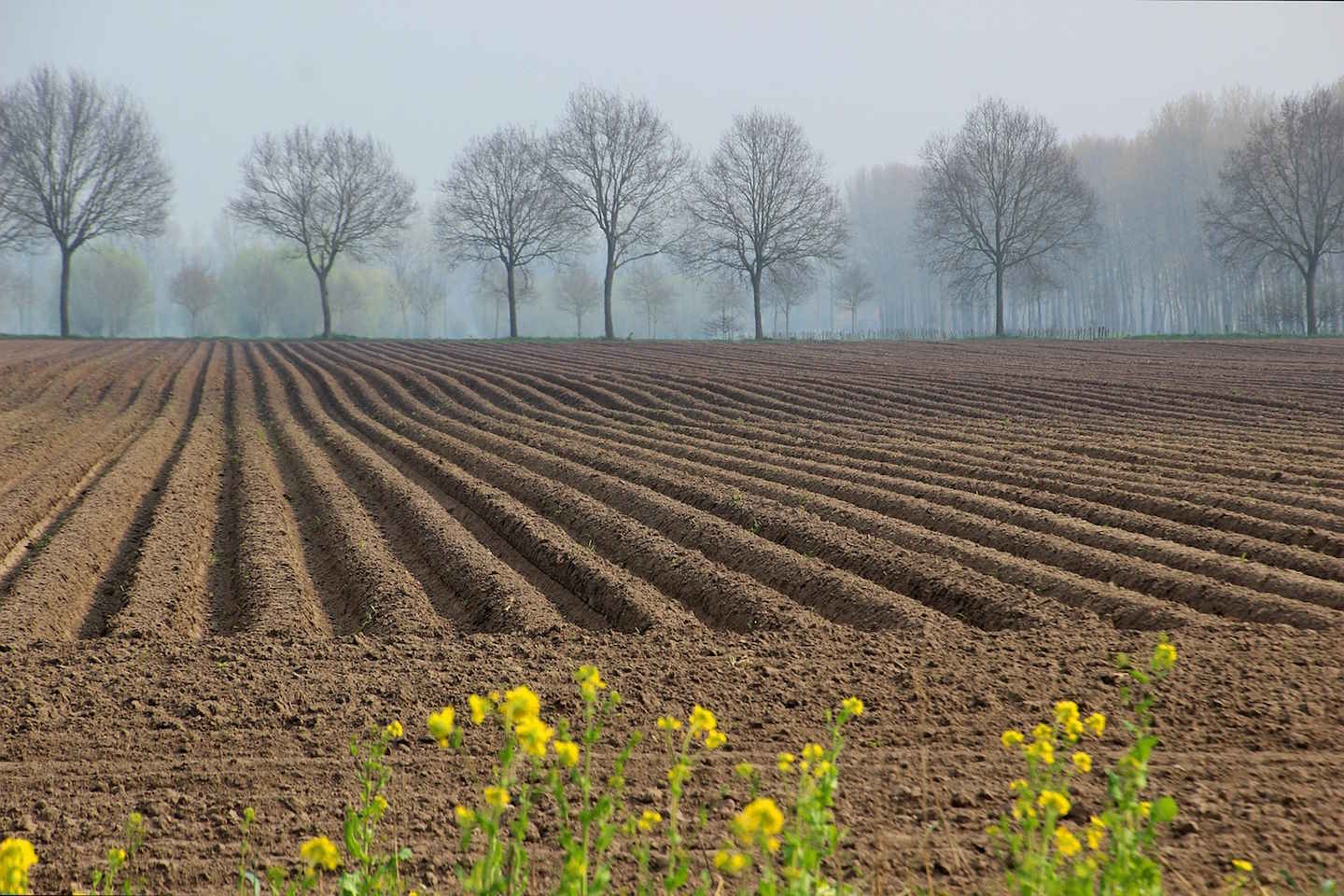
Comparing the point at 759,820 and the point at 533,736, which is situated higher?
the point at 533,736

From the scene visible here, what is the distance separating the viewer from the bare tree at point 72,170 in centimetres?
4906

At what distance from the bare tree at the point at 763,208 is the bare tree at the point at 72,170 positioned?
25.7 metres

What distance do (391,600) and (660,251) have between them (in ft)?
154

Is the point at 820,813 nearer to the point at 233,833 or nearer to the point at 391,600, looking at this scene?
the point at 233,833

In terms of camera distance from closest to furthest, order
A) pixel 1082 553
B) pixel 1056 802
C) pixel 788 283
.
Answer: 1. pixel 1056 802
2. pixel 1082 553
3. pixel 788 283

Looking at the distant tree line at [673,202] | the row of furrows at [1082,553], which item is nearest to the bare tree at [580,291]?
the distant tree line at [673,202]

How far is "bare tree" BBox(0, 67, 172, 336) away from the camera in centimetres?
4906

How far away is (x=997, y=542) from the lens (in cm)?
866

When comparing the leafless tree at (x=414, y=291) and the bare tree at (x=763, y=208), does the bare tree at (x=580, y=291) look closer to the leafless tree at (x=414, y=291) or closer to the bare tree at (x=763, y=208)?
the leafless tree at (x=414, y=291)

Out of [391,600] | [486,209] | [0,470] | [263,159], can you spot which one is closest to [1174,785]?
[391,600]

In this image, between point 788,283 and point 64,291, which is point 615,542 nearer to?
point 64,291

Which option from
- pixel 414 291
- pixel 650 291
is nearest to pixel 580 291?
pixel 650 291

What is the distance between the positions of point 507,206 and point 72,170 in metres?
19.8

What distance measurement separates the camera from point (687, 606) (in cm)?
779
